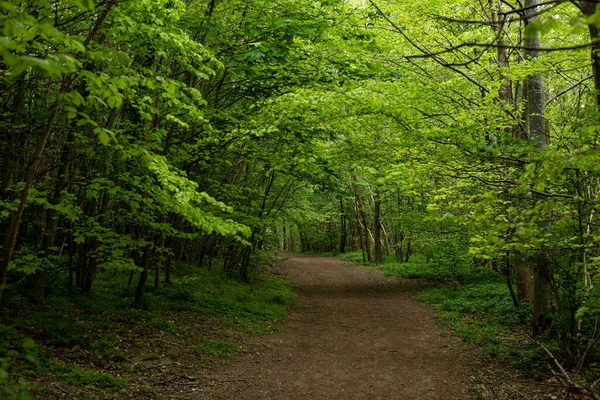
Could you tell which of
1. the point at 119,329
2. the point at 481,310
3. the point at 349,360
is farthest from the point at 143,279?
the point at 481,310

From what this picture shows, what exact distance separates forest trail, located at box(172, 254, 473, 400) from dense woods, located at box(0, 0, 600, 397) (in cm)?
207

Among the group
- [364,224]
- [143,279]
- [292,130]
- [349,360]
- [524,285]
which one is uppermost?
[292,130]

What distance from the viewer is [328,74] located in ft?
35.8

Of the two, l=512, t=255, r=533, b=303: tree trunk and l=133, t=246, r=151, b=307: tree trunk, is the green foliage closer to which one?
l=133, t=246, r=151, b=307: tree trunk

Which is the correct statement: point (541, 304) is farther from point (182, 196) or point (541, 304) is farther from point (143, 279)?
point (143, 279)

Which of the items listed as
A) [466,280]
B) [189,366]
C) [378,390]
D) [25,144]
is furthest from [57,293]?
[466,280]

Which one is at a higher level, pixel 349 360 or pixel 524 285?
pixel 524 285

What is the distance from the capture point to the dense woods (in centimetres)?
563

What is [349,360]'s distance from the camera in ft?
28.1

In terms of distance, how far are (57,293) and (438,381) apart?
306 inches

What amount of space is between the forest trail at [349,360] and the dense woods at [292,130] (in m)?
2.07

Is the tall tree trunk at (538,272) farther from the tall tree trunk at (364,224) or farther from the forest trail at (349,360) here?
the tall tree trunk at (364,224)

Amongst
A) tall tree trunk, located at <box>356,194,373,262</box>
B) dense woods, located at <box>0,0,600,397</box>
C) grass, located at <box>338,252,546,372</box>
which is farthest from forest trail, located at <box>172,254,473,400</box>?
tall tree trunk, located at <box>356,194,373,262</box>

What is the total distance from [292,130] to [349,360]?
221 inches
